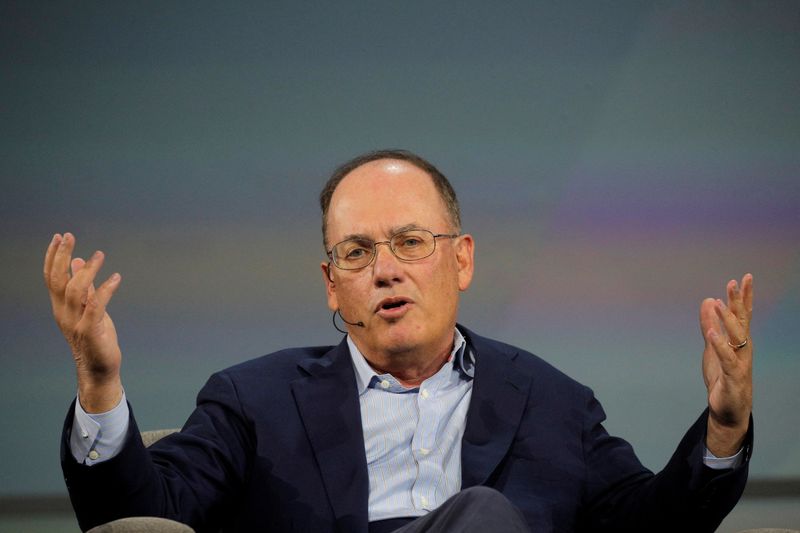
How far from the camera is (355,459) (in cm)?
214

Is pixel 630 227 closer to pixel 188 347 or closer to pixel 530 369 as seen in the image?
pixel 530 369

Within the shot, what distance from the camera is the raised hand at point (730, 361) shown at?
5.96ft

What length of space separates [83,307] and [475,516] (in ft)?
2.39

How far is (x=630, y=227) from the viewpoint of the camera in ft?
11.3

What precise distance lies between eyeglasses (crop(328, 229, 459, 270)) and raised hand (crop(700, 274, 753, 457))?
686 mm

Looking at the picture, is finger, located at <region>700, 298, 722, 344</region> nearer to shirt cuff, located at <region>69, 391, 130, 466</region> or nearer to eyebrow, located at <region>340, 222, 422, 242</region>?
eyebrow, located at <region>340, 222, 422, 242</region>

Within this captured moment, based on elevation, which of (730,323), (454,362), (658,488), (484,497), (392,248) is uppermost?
(392,248)

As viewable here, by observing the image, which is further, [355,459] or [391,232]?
[391,232]

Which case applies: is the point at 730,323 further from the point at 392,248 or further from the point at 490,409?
the point at 392,248

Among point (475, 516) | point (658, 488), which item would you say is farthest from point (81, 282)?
point (658, 488)

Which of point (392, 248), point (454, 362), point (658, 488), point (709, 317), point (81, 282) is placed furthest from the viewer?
point (454, 362)

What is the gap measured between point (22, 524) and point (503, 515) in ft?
7.65

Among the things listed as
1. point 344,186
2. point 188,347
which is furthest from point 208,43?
point 344,186

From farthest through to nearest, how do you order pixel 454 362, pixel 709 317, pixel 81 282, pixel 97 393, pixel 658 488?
pixel 454 362 → pixel 658 488 → pixel 709 317 → pixel 97 393 → pixel 81 282
